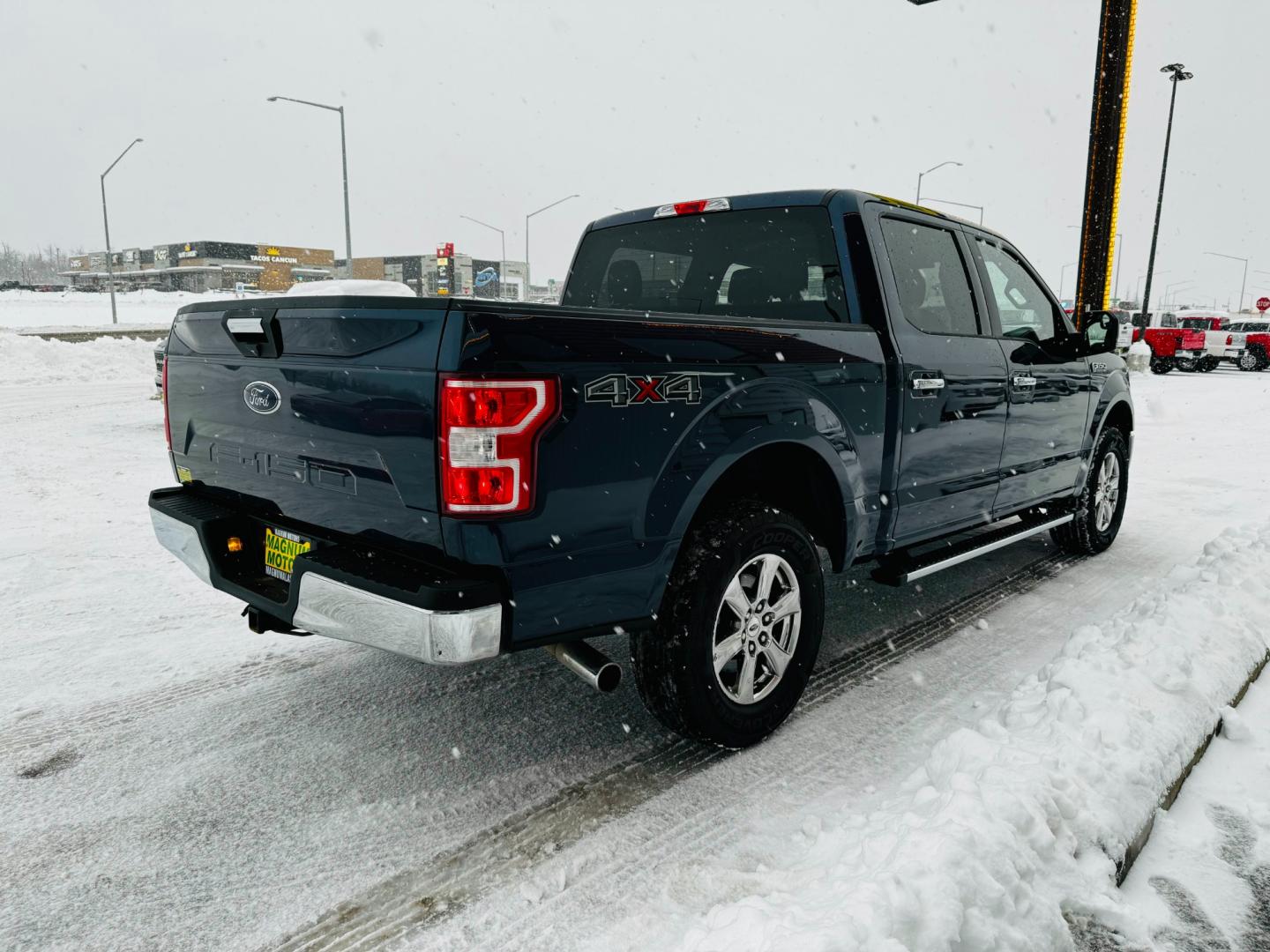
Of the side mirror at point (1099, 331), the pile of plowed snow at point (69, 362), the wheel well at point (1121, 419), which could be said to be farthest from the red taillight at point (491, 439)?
the pile of plowed snow at point (69, 362)

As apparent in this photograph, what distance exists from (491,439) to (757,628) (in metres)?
1.27

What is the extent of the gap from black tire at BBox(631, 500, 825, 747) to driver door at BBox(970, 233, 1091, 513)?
1943mm

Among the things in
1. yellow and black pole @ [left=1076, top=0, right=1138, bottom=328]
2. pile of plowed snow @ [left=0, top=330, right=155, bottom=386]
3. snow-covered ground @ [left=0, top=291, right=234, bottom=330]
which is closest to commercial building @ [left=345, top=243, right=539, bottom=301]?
→ snow-covered ground @ [left=0, top=291, right=234, bottom=330]

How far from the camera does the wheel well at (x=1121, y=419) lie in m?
5.70

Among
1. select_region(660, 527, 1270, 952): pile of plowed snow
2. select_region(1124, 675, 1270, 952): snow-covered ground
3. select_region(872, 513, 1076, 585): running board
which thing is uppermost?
select_region(872, 513, 1076, 585): running board

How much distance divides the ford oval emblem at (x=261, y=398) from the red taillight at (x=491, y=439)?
0.80m

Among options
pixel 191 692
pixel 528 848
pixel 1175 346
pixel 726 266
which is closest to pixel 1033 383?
pixel 726 266

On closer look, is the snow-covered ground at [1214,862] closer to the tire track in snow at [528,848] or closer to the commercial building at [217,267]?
the tire track in snow at [528,848]

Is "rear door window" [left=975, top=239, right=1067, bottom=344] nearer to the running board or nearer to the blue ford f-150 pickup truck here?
the blue ford f-150 pickup truck

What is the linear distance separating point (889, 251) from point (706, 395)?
1505 mm

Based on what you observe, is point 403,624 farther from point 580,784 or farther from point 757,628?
point 757,628

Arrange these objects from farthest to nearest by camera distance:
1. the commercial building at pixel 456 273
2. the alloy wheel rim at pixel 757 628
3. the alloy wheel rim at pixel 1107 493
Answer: the commercial building at pixel 456 273 → the alloy wheel rim at pixel 1107 493 → the alloy wheel rim at pixel 757 628

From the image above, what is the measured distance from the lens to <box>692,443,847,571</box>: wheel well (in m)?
3.08

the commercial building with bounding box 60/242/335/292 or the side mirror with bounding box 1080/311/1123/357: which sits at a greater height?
the commercial building with bounding box 60/242/335/292
